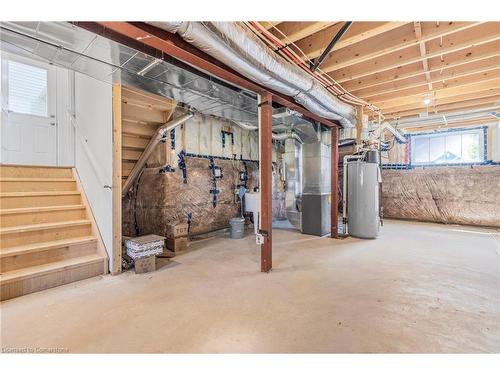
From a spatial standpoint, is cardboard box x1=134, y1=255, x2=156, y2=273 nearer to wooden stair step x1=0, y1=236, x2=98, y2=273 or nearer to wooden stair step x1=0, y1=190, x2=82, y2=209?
wooden stair step x1=0, y1=236, x2=98, y2=273

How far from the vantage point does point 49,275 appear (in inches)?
87.8

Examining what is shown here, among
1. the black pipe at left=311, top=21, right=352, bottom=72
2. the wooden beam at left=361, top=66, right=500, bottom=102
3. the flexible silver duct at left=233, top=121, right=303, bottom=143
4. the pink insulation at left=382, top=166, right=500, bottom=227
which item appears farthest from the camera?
the pink insulation at left=382, top=166, right=500, bottom=227

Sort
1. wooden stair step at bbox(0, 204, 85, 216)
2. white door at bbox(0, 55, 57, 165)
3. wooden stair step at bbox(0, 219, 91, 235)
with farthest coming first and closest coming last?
1. white door at bbox(0, 55, 57, 165)
2. wooden stair step at bbox(0, 204, 85, 216)
3. wooden stair step at bbox(0, 219, 91, 235)

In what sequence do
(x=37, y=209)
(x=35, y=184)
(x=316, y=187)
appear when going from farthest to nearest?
(x=316, y=187), (x=35, y=184), (x=37, y=209)

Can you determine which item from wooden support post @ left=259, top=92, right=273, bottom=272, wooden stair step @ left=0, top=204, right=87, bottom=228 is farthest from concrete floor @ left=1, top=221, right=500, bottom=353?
wooden stair step @ left=0, top=204, right=87, bottom=228

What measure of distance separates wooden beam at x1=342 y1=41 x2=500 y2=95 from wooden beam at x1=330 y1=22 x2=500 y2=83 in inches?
12.5

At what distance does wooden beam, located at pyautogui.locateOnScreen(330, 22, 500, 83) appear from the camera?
7.71 ft

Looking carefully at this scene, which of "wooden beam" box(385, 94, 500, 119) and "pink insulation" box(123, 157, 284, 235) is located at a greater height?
"wooden beam" box(385, 94, 500, 119)

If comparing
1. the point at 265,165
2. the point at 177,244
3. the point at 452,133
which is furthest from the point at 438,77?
the point at 177,244

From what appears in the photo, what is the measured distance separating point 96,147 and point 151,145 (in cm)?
94

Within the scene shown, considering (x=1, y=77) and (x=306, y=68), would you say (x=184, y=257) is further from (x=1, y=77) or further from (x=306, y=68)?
(x=1, y=77)

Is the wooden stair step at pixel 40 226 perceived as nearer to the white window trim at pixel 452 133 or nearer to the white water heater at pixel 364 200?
the white water heater at pixel 364 200

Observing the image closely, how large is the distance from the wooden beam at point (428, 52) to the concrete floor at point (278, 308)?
2.44 metres

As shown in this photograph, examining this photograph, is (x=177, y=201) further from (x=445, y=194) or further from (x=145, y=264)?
(x=445, y=194)
